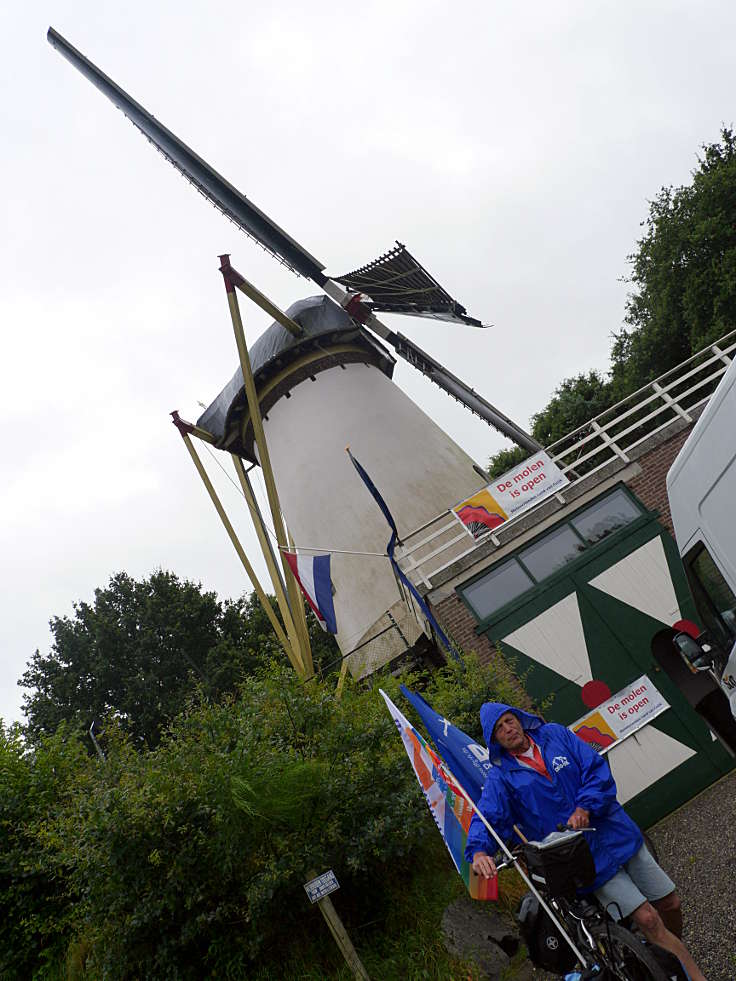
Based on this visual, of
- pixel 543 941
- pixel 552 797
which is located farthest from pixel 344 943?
pixel 552 797

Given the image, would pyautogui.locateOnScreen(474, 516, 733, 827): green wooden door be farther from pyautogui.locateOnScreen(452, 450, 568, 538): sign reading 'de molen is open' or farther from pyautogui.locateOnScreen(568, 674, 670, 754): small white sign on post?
pyautogui.locateOnScreen(452, 450, 568, 538): sign reading 'de molen is open'

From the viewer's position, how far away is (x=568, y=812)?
3.79m

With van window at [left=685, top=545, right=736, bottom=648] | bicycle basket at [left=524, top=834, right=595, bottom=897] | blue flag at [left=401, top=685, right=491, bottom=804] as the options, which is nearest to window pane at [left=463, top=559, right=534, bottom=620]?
blue flag at [left=401, top=685, right=491, bottom=804]

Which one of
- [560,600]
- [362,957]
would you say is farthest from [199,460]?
[362,957]

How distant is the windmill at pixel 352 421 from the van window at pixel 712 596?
958cm

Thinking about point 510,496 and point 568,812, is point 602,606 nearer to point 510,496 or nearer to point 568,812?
point 510,496

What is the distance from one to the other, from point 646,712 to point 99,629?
25726mm

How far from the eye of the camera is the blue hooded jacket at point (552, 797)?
3.67 m

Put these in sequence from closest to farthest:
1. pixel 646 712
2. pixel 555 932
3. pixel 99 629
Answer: pixel 555 932 < pixel 646 712 < pixel 99 629

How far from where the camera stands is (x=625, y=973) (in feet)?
10.5

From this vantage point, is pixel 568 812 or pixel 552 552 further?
pixel 552 552

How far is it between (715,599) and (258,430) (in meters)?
11.0

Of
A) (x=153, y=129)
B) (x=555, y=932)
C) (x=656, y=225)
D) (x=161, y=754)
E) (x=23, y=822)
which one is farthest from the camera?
(x=656, y=225)

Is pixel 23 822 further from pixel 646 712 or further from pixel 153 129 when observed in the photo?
pixel 153 129
